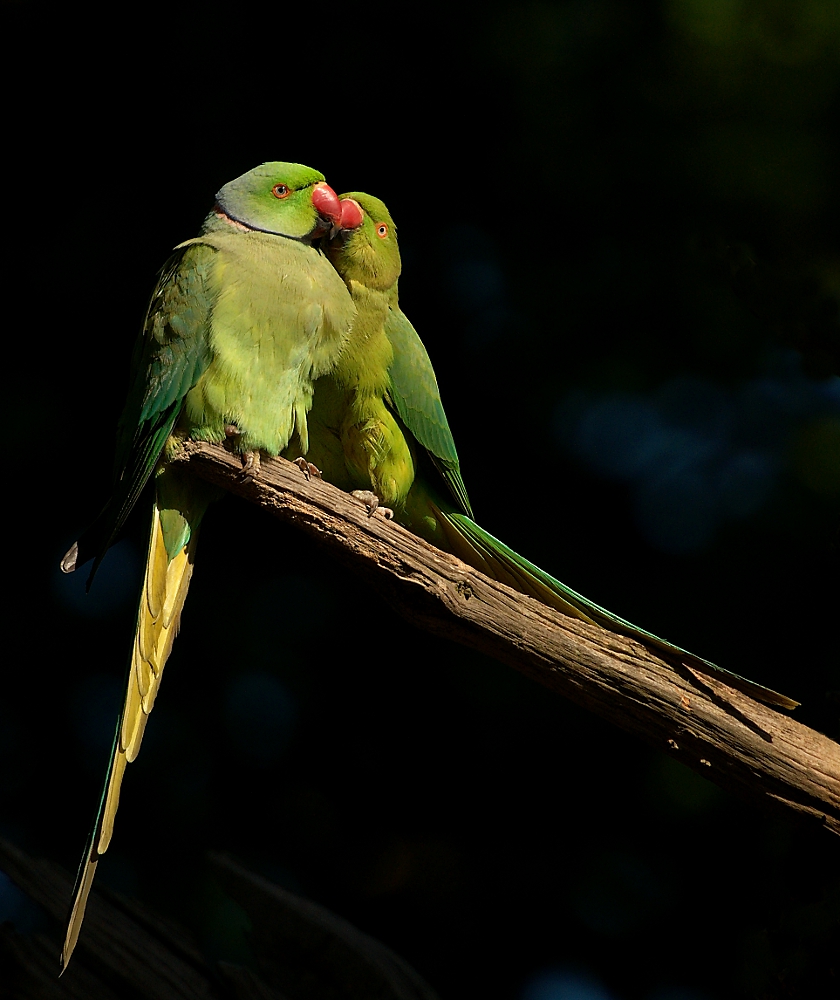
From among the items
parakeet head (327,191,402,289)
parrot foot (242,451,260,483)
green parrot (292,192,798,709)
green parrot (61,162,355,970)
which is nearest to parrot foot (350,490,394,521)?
green parrot (292,192,798,709)

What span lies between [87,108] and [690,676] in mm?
2949

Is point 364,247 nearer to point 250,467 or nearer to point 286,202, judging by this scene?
point 286,202

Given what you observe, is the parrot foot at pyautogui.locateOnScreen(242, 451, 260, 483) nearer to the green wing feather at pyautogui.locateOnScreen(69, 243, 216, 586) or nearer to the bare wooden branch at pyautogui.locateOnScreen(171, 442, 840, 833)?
the bare wooden branch at pyautogui.locateOnScreen(171, 442, 840, 833)

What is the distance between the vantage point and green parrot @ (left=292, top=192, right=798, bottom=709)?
2.58 meters

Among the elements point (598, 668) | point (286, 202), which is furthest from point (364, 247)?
point (598, 668)

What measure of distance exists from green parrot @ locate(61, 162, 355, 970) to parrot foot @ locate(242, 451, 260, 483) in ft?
0.06

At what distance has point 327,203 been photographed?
264cm

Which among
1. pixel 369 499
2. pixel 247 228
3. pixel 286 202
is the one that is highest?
pixel 286 202

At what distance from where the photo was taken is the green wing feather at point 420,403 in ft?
8.63

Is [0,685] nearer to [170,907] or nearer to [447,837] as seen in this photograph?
[170,907]

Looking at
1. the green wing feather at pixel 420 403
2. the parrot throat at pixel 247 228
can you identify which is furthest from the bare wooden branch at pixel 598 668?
the parrot throat at pixel 247 228

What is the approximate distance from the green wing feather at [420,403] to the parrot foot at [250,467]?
609 millimetres

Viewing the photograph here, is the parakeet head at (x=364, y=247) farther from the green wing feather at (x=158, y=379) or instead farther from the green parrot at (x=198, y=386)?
the green wing feather at (x=158, y=379)

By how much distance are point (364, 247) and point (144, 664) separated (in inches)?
49.4
